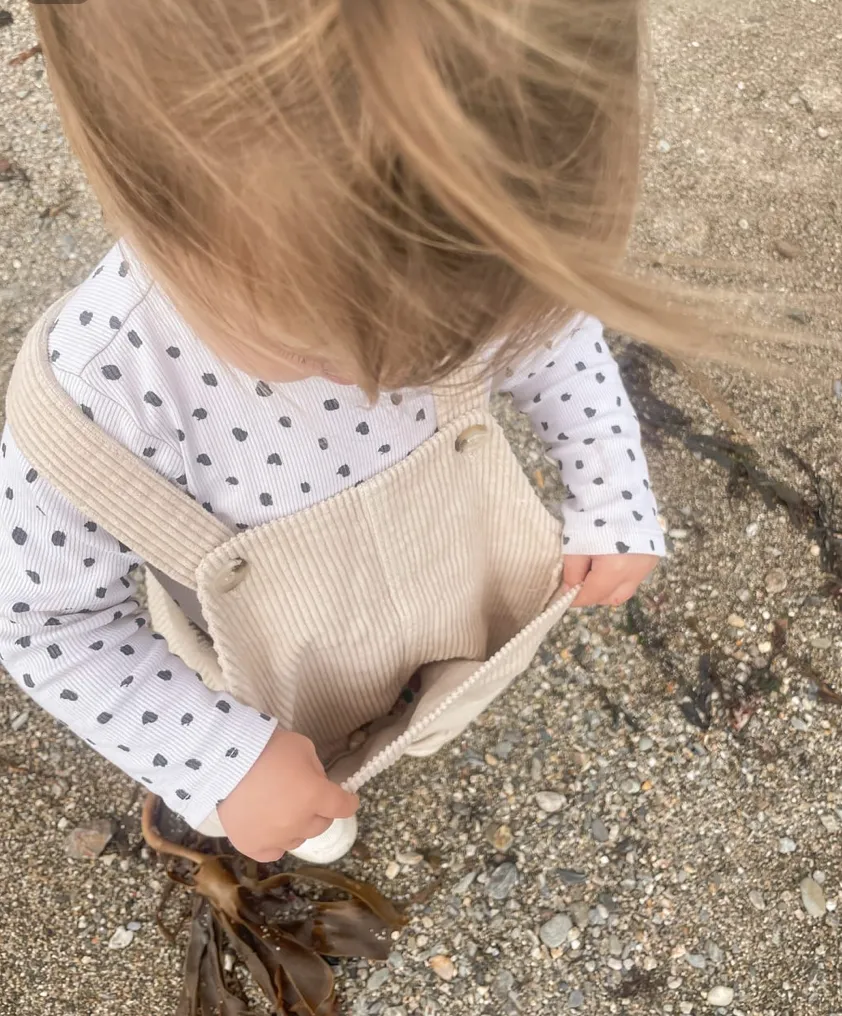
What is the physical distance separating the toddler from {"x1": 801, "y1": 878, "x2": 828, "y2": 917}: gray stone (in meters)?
0.61

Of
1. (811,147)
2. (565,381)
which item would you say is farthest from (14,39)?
(811,147)

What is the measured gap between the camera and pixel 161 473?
26.5 inches

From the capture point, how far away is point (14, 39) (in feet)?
5.78

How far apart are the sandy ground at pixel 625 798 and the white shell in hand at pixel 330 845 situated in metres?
0.05

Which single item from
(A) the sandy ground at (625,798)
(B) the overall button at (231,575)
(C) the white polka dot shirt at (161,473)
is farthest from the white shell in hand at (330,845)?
(B) the overall button at (231,575)

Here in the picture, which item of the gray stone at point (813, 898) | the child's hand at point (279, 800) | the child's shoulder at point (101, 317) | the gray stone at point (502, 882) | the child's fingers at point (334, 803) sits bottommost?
the gray stone at point (813, 898)

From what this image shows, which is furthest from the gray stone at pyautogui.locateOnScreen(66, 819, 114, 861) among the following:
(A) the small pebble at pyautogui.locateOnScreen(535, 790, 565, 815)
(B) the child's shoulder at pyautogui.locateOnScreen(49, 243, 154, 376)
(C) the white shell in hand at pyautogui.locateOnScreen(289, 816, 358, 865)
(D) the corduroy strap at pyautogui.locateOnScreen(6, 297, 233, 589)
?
(B) the child's shoulder at pyautogui.locateOnScreen(49, 243, 154, 376)

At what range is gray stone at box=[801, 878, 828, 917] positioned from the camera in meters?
1.26

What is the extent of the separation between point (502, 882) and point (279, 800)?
609mm

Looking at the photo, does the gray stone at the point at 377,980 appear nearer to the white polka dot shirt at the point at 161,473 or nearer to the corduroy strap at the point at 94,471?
the white polka dot shirt at the point at 161,473

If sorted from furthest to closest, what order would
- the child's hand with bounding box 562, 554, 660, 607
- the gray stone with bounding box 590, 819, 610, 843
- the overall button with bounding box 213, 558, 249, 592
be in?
the gray stone with bounding box 590, 819, 610, 843 → the child's hand with bounding box 562, 554, 660, 607 → the overall button with bounding box 213, 558, 249, 592

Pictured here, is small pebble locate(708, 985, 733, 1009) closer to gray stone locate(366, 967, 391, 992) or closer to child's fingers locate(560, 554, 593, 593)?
gray stone locate(366, 967, 391, 992)

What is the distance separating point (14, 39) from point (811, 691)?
1.98m

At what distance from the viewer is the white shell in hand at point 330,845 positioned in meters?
1.18
